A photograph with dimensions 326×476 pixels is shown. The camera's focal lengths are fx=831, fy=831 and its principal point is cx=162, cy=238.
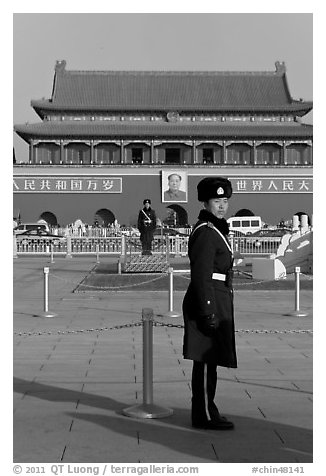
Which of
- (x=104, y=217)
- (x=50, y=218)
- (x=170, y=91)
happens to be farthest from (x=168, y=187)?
(x=50, y=218)

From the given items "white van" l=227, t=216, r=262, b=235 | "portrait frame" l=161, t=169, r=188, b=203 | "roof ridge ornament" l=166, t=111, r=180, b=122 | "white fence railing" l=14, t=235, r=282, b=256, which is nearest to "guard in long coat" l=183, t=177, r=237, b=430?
"white fence railing" l=14, t=235, r=282, b=256

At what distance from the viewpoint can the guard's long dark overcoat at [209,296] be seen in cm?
512

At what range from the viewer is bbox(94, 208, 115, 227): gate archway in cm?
4462

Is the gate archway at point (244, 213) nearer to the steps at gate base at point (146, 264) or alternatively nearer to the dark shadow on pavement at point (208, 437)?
the steps at gate base at point (146, 264)

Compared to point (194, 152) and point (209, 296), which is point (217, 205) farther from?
point (194, 152)

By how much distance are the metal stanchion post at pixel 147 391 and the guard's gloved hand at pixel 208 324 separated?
0.46 meters

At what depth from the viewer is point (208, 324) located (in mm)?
5098

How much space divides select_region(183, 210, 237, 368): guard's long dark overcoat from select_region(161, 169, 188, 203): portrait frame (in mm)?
39228

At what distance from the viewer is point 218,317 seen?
5230mm

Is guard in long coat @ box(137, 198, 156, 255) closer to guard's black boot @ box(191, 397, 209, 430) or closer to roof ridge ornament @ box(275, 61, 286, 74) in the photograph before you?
guard's black boot @ box(191, 397, 209, 430)

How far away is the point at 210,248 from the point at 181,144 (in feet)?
132

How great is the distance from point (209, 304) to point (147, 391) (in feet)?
2.87
